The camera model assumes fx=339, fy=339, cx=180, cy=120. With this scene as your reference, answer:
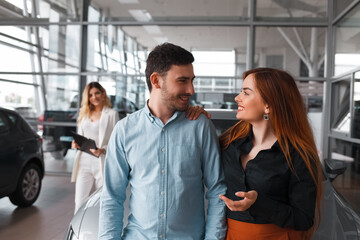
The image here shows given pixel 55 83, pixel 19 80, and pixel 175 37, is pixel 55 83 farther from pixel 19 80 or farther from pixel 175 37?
pixel 175 37

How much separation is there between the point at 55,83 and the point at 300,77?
5.59 m

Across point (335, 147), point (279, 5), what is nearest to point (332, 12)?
point (279, 5)

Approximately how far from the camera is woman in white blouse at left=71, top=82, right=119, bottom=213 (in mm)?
3592

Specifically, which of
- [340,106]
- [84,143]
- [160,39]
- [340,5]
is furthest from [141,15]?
[84,143]

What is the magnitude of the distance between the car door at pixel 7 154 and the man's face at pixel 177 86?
373cm

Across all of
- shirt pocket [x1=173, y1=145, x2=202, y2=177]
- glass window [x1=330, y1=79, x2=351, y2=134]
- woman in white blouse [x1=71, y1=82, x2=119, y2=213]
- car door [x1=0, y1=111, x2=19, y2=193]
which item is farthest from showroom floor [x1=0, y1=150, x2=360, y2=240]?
shirt pocket [x1=173, y1=145, x2=202, y2=177]

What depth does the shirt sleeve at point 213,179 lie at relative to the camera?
146 cm

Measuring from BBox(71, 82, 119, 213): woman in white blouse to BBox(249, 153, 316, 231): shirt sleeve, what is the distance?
2396 millimetres

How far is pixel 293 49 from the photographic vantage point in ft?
23.9

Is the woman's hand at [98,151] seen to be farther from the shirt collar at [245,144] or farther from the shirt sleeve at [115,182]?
the shirt collar at [245,144]

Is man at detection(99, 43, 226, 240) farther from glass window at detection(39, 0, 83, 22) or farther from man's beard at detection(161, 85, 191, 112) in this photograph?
glass window at detection(39, 0, 83, 22)

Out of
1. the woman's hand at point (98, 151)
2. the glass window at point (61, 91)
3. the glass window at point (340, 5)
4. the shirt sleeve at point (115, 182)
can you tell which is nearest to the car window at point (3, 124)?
the woman's hand at point (98, 151)

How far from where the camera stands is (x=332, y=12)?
7125 millimetres

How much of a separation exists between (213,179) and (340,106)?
6.00 metres
